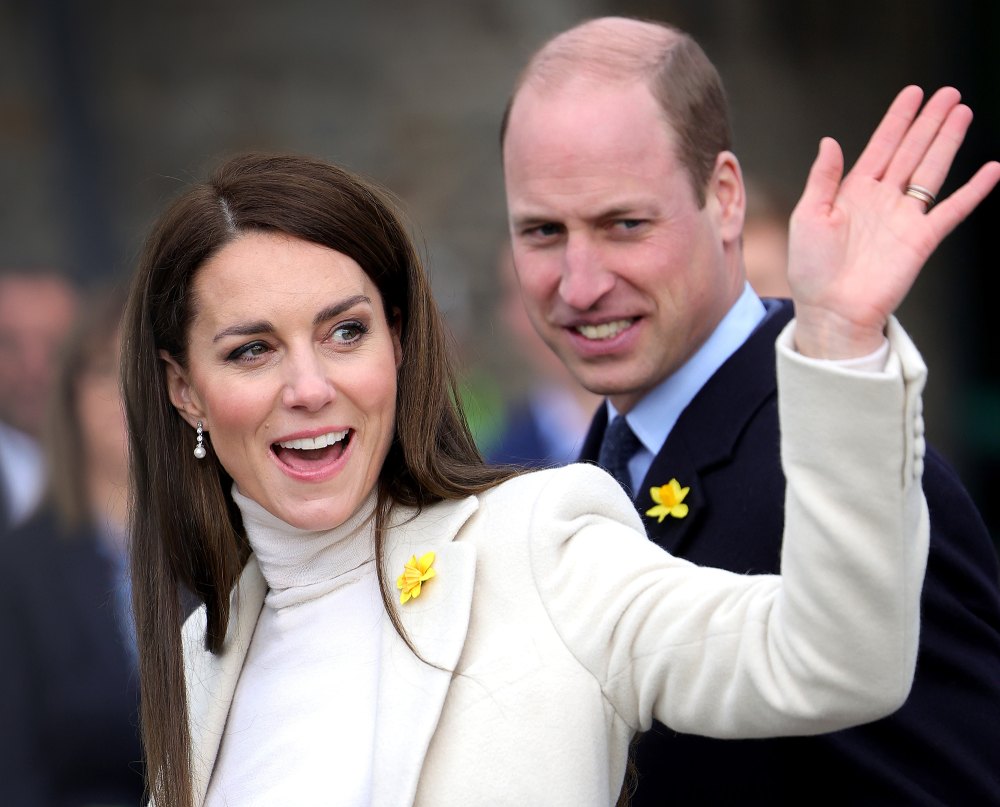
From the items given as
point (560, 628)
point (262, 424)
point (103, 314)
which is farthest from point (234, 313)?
point (103, 314)

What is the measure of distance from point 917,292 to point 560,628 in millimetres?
6364

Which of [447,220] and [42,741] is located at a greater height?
[447,220]

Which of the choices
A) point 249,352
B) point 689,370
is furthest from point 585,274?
point 249,352

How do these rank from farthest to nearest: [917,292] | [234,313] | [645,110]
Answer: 1. [917,292]
2. [645,110]
3. [234,313]

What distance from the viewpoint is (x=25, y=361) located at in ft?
18.4

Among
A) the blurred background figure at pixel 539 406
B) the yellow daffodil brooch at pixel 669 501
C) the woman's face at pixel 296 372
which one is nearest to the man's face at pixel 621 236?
the yellow daffodil brooch at pixel 669 501

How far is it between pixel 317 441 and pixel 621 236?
0.92 metres

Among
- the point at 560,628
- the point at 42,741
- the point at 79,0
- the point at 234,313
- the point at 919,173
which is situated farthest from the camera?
the point at 79,0

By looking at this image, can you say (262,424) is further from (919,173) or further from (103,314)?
(103,314)

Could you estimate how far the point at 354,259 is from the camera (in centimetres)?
261

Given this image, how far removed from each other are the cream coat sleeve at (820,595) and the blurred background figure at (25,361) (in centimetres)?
380

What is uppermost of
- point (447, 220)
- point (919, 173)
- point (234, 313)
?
point (919, 173)

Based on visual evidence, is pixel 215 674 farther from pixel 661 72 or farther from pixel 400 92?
pixel 400 92

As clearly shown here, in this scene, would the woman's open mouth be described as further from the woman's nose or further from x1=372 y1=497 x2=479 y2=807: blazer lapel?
x1=372 y1=497 x2=479 y2=807: blazer lapel
